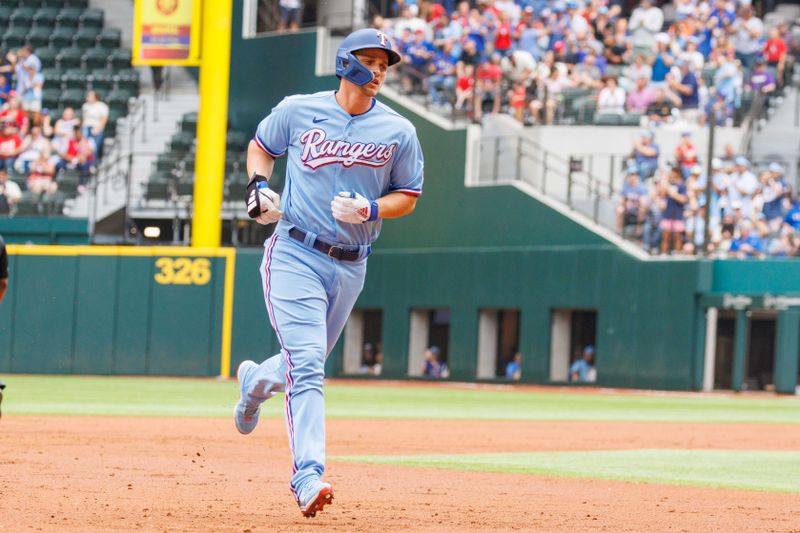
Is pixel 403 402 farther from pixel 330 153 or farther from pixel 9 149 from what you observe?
pixel 330 153

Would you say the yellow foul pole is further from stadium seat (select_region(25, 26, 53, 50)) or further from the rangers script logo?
the rangers script logo

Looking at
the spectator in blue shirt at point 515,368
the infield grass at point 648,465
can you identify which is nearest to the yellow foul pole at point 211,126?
the spectator in blue shirt at point 515,368

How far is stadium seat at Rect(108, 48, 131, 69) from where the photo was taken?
31.3m

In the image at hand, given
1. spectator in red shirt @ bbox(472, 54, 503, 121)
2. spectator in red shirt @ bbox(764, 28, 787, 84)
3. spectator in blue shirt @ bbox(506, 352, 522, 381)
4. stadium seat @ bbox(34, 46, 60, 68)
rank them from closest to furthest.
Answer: spectator in blue shirt @ bbox(506, 352, 522, 381)
spectator in red shirt @ bbox(764, 28, 787, 84)
spectator in red shirt @ bbox(472, 54, 503, 121)
stadium seat @ bbox(34, 46, 60, 68)

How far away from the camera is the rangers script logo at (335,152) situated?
260 inches

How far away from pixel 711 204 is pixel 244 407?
1722 centimetres

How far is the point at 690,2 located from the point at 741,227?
5.32 meters

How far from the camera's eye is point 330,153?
6.61 metres

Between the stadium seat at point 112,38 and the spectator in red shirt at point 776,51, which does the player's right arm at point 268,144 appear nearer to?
the spectator in red shirt at point 776,51

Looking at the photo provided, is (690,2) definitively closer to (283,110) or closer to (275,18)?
(275,18)

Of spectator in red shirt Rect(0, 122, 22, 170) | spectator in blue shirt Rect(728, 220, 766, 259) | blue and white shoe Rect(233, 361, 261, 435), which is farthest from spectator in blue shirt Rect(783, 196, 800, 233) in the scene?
blue and white shoe Rect(233, 361, 261, 435)

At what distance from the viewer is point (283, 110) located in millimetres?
6730

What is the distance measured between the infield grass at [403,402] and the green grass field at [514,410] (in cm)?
1

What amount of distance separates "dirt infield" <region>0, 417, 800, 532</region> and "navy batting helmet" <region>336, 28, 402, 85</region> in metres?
1.98
